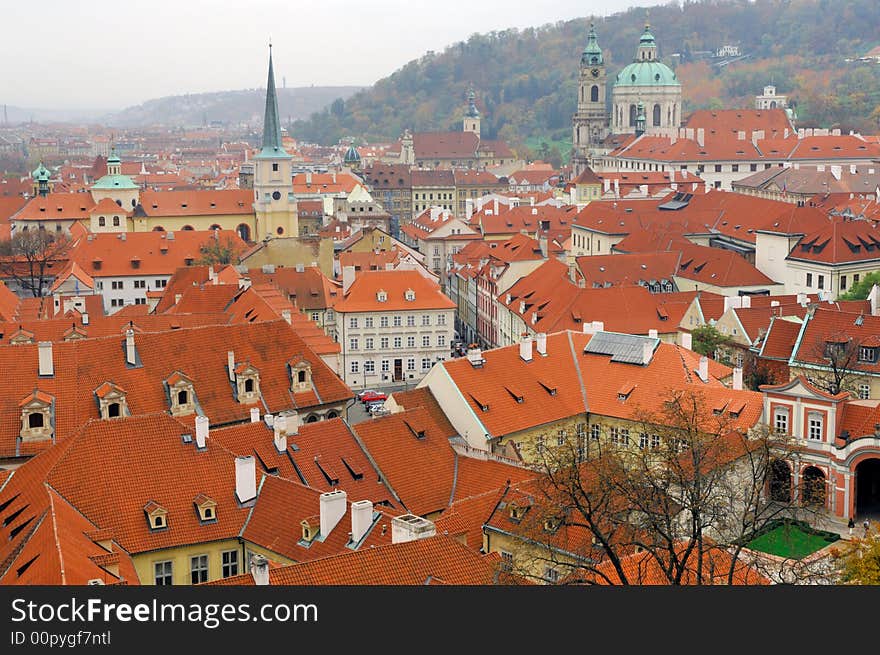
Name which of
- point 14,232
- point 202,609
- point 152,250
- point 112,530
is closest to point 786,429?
point 112,530

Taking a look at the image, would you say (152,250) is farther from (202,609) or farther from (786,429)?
(202,609)

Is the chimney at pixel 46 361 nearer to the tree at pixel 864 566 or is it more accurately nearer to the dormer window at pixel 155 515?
the dormer window at pixel 155 515

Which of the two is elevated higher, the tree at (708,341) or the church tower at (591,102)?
the church tower at (591,102)

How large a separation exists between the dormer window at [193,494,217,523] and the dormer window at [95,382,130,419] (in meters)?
8.07

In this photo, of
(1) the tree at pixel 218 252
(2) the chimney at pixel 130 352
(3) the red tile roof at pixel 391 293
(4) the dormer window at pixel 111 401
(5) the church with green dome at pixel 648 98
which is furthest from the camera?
(5) the church with green dome at pixel 648 98

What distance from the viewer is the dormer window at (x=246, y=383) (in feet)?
135

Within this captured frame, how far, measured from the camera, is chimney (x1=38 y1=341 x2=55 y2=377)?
38625 millimetres

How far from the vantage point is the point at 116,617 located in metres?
12.0

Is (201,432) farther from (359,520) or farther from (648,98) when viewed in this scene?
(648,98)

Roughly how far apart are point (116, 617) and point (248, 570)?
771 inches

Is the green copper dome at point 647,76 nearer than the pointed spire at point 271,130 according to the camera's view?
No

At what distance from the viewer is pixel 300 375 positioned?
42.8 metres

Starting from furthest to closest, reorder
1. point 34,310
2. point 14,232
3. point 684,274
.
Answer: point 14,232
point 684,274
point 34,310

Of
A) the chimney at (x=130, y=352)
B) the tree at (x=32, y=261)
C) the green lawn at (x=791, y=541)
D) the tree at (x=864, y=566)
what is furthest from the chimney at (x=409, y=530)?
the tree at (x=32, y=261)
